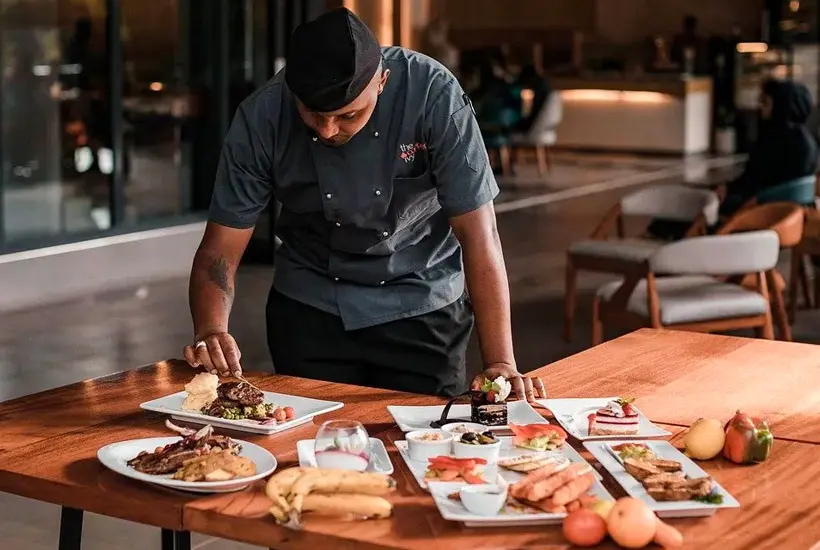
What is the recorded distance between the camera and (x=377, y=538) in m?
1.94

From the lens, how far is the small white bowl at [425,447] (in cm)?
231

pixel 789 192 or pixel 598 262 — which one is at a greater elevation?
pixel 789 192

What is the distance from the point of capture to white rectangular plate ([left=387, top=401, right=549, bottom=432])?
2.55 m

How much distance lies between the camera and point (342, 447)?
2.17m

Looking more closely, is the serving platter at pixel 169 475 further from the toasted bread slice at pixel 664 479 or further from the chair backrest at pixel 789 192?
the chair backrest at pixel 789 192

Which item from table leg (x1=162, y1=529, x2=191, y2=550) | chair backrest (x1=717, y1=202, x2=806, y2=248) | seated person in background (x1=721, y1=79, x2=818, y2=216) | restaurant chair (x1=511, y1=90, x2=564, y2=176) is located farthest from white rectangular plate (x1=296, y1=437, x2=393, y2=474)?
restaurant chair (x1=511, y1=90, x2=564, y2=176)

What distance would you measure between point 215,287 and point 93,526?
1.47 meters

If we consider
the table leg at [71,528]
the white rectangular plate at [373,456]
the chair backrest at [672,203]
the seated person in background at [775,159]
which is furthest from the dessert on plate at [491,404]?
the seated person in background at [775,159]

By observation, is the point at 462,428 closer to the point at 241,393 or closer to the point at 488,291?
the point at 241,393

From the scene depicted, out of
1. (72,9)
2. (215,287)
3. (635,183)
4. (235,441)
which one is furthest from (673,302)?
(635,183)

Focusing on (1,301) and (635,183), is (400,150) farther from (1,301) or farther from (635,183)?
(635,183)

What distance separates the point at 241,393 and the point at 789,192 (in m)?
5.51

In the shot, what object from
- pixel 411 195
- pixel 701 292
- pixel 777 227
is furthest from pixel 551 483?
pixel 777 227

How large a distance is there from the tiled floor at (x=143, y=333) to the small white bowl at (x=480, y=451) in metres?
1.83
